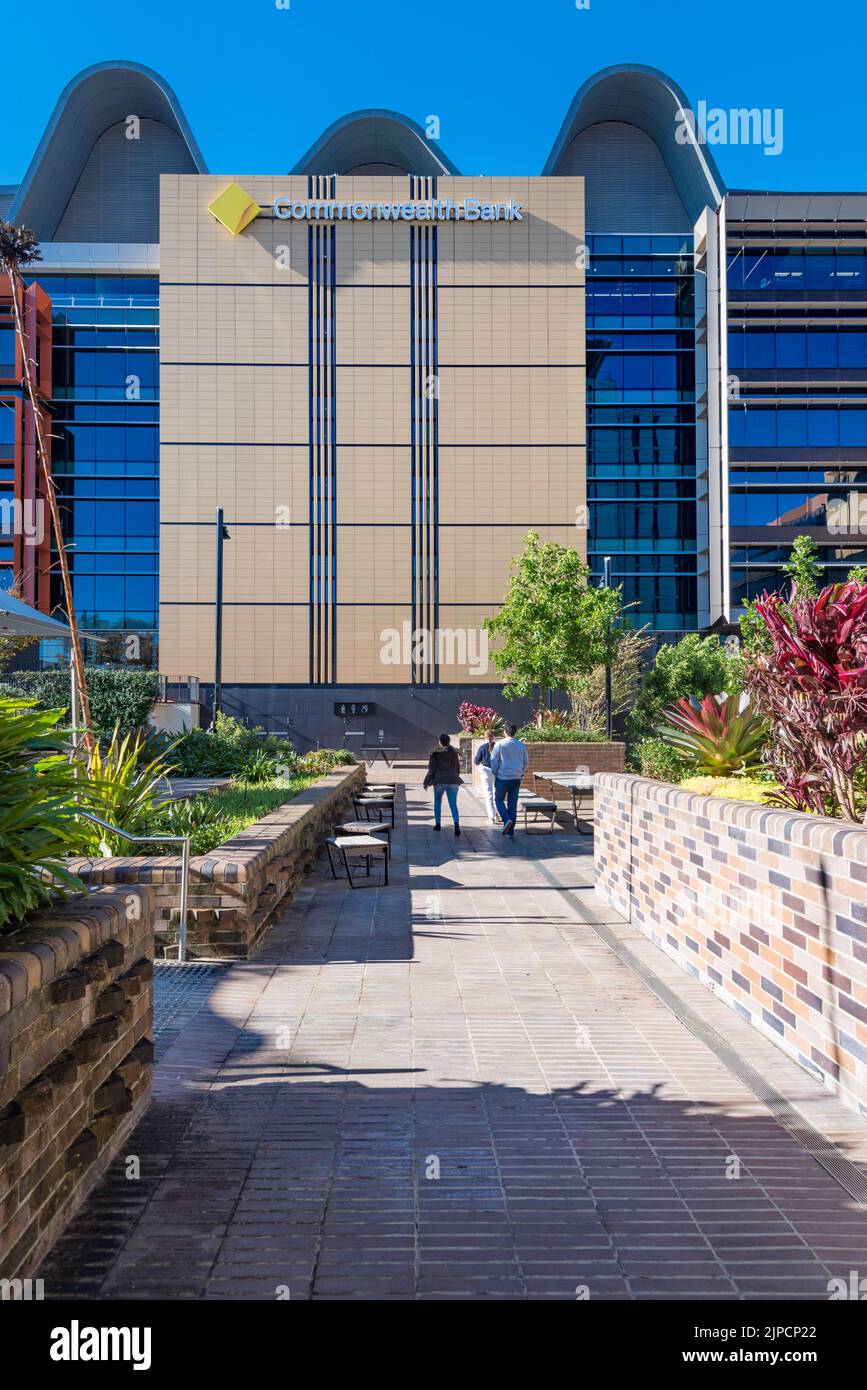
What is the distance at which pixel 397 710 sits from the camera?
42969mm

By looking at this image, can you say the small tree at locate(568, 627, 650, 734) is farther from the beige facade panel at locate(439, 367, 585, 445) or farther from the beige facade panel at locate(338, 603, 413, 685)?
the beige facade panel at locate(439, 367, 585, 445)

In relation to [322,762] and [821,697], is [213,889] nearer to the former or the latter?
[821,697]

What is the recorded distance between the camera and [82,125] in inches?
2165

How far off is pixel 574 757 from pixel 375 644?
2234 cm

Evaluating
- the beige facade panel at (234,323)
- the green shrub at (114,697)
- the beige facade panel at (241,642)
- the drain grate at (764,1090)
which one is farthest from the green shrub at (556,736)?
the beige facade panel at (234,323)

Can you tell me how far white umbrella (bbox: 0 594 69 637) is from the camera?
34.3 ft

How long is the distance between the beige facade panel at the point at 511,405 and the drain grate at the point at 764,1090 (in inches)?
1517

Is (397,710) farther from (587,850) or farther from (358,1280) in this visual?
(358,1280)

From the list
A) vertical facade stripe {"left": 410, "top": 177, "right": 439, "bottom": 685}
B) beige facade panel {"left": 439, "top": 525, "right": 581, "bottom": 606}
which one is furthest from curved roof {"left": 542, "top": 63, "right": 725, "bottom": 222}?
beige facade panel {"left": 439, "top": 525, "right": 581, "bottom": 606}

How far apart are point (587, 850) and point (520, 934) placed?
5.94 m

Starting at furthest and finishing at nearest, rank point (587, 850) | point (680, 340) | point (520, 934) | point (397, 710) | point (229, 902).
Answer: point (680, 340) → point (397, 710) → point (587, 850) → point (520, 934) → point (229, 902)

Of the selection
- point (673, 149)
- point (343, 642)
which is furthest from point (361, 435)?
point (673, 149)

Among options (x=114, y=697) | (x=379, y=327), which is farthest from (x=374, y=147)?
(x=114, y=697)

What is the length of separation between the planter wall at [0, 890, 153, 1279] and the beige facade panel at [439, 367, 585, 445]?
41328 millimetres
